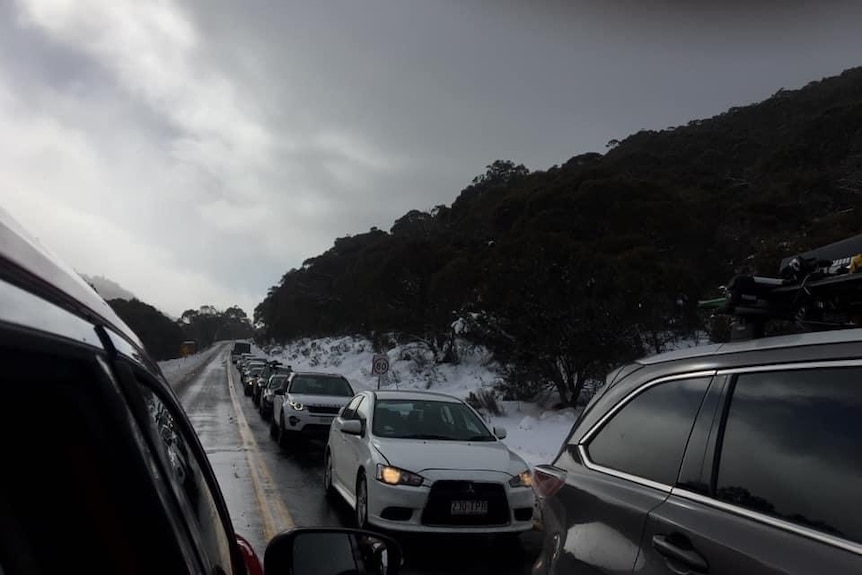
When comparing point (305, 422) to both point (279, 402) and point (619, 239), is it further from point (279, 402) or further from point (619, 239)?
point (619, 239)

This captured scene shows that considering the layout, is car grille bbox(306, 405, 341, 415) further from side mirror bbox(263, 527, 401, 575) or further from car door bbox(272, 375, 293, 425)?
side mirror bbox(263, 527, 401, 575)

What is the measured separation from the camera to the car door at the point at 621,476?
9.18 feet

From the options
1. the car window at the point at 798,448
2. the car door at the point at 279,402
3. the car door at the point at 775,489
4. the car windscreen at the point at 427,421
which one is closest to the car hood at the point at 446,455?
the car windscreen at the point at 427,421

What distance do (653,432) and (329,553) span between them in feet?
4.57

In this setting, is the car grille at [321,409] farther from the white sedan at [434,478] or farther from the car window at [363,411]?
the white sedan at [434,478]

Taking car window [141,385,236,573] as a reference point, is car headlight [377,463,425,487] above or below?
below

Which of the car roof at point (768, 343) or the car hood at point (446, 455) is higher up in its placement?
the car roof at point (768, 343)

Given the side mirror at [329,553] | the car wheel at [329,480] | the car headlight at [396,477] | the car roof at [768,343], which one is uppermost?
the car roof at [768,343]

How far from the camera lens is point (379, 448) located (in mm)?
7289

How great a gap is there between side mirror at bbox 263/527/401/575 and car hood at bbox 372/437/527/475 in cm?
391

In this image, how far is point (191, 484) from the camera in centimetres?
194

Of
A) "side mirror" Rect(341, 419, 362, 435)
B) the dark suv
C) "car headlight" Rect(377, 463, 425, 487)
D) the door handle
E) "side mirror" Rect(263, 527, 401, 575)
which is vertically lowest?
"car headlight" Rect(377, 463, 425, 487)

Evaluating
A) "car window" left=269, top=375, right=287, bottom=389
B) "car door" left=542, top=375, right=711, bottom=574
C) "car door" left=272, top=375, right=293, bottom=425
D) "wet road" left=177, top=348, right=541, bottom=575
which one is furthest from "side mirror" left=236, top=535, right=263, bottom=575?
"car window" left=269, top=375, right=287, bottom=389

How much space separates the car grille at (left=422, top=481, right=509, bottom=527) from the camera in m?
6.61
